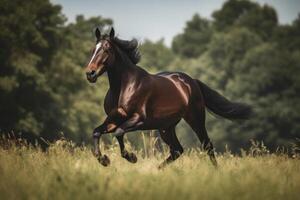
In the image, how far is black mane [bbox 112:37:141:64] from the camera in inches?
406

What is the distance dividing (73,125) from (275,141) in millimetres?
15810

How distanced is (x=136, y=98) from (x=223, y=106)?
306cm

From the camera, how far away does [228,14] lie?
8100 centimetres

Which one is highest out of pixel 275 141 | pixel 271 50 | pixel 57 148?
pixel 271 50

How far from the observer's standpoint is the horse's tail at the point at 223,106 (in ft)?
40.6

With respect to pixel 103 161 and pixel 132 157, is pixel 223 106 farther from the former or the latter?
pixel 103 161

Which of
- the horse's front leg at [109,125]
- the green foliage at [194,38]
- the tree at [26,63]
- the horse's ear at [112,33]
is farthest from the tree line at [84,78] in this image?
the horse's front leg at [109,125]

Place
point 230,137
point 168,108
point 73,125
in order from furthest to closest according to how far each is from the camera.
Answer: point 230,137 < point 73,125 < point 168,108

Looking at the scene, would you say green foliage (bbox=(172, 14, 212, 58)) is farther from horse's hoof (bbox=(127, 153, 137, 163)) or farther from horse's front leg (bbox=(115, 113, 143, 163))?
horse's hoof (bbox=(127, 153, 137, 163))

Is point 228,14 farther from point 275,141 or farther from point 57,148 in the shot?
point 57,148

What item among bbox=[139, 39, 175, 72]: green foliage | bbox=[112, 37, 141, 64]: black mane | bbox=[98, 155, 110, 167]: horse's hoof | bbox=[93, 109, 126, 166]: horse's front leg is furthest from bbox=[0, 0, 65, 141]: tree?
bbox=[139, 39, 175, 72]: green foliage

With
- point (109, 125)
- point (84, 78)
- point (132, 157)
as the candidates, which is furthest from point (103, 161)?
point (84, 78)

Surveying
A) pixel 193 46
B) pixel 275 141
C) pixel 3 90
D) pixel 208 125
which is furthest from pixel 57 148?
pixel 193 46

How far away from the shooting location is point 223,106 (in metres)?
12.5
